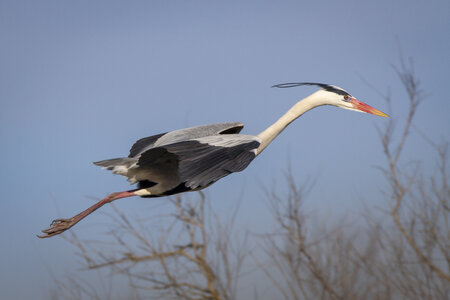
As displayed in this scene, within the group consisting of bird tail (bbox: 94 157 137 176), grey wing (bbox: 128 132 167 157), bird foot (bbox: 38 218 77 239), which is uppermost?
grey wing (bbox: 128 132 167 157)

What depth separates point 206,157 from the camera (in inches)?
145

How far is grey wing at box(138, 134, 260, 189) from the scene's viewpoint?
11.5 feet

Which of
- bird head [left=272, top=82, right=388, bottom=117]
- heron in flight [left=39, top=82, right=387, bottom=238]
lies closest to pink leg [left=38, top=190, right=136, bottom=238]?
heron in flight [left=39, top=82, right=387, bottom=238]

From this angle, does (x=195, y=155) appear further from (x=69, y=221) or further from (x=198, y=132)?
(x=69, y=221)

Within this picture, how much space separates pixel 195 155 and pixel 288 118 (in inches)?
63.2

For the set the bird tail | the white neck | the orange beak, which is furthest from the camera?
the orange beak

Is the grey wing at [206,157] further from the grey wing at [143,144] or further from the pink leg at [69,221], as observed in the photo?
the grey wing at [143,144]

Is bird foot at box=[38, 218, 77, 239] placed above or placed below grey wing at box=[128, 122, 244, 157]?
below

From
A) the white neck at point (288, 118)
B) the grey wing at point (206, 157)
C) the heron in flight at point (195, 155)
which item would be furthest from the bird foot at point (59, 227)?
the white neck at point (288, 118)

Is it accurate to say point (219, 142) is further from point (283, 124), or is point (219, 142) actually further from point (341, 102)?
point (341, 102)

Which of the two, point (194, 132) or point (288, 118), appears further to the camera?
point (288, 118)

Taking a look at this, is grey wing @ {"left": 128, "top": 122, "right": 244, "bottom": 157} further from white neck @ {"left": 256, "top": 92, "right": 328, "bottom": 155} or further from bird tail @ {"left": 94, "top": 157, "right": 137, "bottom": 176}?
bird tail @ {"left": 94, "top": 157, "right": 137, "bottom": 176}

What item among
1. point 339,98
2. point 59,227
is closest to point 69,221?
point 59,227

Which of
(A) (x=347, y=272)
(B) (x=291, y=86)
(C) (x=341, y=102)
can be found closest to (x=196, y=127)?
(B) (x=291, y=86)
